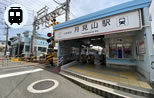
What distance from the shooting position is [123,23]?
11.8 feet

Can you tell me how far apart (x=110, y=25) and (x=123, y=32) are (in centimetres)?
201

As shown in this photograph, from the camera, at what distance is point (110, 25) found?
155 inches

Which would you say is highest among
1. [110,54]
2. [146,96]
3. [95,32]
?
[95,32]

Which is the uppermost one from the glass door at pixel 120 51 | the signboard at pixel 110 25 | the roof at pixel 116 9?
the roof at pixel 116 9

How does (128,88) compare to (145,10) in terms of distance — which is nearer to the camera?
(128,88)

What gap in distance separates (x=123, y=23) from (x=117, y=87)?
317 cm

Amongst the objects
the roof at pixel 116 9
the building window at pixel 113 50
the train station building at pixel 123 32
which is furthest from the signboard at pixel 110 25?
the building window at pixel 113 50

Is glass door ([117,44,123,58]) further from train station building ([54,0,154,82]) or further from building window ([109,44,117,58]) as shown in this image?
building window ([109,44,117,58])

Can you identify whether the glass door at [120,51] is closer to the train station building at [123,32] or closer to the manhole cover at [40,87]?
the train station building at [123,32]

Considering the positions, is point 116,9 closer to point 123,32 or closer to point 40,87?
point 123,32

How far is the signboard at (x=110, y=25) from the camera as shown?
3344 millimetres

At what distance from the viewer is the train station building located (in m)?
3.17

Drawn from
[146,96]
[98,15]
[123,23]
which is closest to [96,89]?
[146,96]

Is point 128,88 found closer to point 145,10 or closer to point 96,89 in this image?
point 96,89
